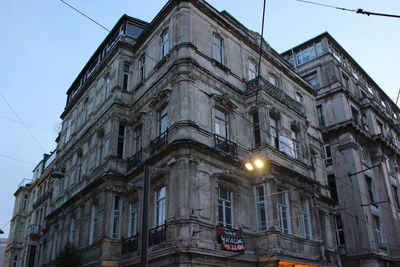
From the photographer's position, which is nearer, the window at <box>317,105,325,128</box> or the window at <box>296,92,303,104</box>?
the window at <box>296,92,303,104</box>

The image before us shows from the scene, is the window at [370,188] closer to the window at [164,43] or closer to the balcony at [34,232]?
the window at [164,43]

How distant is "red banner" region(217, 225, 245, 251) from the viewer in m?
16.7

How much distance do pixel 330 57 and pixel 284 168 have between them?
2313cm

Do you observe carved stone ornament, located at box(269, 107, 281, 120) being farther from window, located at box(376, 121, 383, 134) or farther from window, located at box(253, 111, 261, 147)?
window, located at box(376, 121, 383, 134)

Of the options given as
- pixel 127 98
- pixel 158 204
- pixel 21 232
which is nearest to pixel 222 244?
pixel 158 204

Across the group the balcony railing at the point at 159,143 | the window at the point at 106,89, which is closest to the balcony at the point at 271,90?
the balcony railing at the point at 159,143

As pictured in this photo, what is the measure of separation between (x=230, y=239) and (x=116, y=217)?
689 centimetres

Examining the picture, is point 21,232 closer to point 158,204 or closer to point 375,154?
point 158,204

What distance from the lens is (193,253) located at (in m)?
15.2

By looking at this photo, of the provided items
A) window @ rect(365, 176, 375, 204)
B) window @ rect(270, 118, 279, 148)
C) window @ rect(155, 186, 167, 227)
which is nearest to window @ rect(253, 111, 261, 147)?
window @ rect(270, 118, 279, 148)

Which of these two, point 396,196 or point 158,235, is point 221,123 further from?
point 396,196

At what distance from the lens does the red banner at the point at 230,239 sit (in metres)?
16.7

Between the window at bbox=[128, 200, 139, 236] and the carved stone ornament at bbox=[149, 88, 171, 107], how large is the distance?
535cm

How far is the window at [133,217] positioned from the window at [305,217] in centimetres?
886
